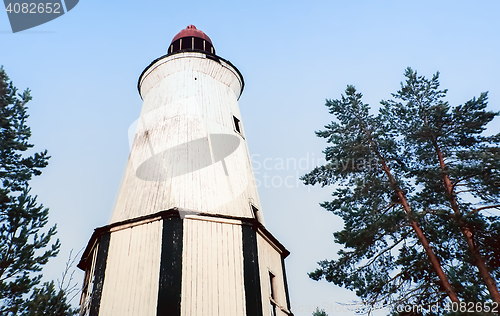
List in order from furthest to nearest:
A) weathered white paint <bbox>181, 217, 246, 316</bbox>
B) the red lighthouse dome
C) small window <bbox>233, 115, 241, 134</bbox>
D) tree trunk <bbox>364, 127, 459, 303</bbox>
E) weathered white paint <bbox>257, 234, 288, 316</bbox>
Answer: the red lighthouse dome → small window <bbox>233, 115, 241, 134</bbox> → weathered white paint <bbox>257, 234, 288, 316</bbox> → weathered white paint <bbox>181, 217, 246, 316</bbox> → tree trunk <bbox>364, 127, 459, 303</bbox>

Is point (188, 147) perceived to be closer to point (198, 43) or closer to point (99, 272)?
point (99, 272)

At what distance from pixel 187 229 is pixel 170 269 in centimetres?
124

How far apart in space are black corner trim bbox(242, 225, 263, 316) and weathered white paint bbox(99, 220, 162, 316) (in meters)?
2.34

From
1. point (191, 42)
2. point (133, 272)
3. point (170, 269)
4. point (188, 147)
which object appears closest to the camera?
point (170, 269)

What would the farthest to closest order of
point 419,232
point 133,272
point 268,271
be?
point 268,271 → point 419,232 → point 133,272

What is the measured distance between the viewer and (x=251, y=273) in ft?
35.6

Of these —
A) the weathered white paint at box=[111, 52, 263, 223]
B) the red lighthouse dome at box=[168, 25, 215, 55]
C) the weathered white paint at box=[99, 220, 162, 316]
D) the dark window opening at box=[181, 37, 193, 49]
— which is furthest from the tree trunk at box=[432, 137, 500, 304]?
the dark window opening at box=[181, 37, 193, 49]

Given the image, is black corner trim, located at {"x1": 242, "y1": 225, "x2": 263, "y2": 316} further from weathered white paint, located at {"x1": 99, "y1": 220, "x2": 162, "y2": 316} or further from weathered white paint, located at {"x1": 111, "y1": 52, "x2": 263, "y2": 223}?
weathered white paint, located at {"x1": 99, "y1": 220, "x2": 162, "y2": 316}

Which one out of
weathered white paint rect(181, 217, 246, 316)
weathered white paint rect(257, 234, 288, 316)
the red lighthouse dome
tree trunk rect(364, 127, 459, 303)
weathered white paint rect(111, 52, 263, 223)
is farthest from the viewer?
the red lighthouse dome

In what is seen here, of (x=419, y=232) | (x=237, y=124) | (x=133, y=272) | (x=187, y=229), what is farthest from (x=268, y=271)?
(x=237, y=124)

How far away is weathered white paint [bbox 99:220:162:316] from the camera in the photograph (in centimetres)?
1009

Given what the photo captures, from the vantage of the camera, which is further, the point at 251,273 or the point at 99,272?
the point at 99,272

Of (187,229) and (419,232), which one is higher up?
(187,229)

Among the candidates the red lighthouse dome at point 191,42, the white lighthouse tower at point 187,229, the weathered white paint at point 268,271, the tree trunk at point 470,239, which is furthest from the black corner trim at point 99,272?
the red lighthouse dome at point 191,42
